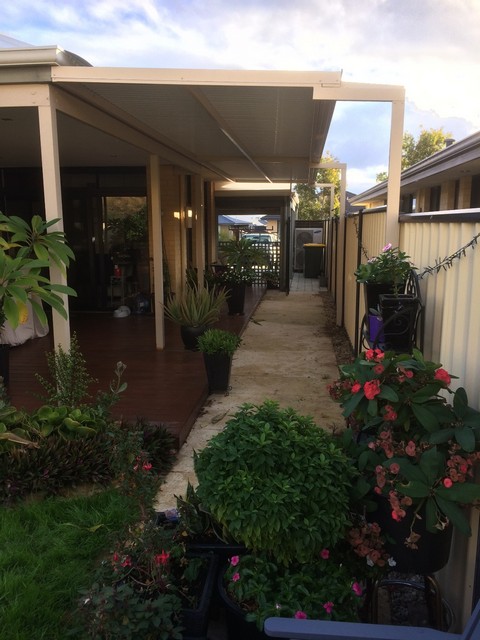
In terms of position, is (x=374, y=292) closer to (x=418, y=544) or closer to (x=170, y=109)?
(x=418, y=544)

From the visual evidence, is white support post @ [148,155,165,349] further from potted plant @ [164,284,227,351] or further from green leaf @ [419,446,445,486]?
green leaf @ [419,446,445,486]

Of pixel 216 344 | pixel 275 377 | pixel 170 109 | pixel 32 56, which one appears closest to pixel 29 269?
pixel 32 56

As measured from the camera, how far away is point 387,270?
3.06 m

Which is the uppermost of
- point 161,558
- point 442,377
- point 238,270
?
point 442,377

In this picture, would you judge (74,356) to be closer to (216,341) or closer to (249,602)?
(216,341)

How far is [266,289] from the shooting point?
13.7 m

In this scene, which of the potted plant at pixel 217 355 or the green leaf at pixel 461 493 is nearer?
the green leaf at pixel 461 493

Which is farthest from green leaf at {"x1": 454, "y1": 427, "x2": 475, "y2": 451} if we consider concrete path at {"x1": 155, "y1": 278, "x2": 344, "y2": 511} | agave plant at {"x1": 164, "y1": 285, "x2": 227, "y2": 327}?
agave plant at {"x1": 164, "y1": 285, "x2": 227, "y2": 327}

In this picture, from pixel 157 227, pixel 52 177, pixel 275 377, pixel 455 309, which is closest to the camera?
pixel 455 309

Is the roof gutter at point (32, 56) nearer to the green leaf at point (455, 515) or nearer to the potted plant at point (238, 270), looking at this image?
the green leaf at point (455, 515)

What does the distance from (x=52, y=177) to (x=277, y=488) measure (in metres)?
2.94

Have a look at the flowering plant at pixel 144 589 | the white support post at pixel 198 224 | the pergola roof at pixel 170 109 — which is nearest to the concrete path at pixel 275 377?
the flowering plant at pixel 144 589

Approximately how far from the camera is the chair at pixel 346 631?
4.70 ft

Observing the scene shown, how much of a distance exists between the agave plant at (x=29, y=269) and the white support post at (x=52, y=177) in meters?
0.09
